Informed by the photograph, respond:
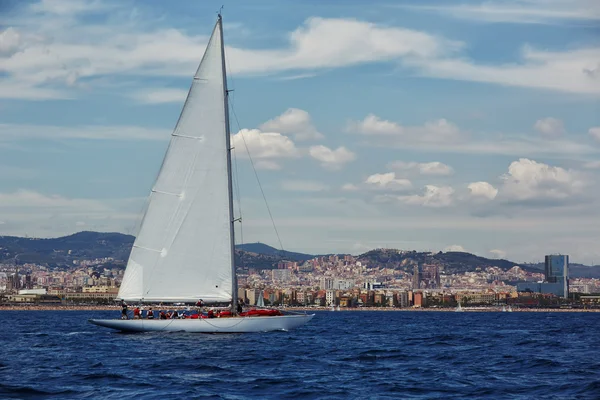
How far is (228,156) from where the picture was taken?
58.4 meters

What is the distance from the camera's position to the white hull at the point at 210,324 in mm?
56688

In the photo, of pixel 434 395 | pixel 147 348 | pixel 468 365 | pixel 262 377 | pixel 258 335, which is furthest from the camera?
pixel 258 335

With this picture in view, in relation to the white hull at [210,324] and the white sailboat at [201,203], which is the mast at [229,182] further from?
the white hull at [210,324]

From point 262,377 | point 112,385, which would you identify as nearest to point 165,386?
point 112,385

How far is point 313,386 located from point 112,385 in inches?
278

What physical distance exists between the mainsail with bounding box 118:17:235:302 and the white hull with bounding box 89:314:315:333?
1.83 m

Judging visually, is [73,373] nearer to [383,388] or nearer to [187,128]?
[383,388]

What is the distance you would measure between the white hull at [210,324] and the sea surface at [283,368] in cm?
62

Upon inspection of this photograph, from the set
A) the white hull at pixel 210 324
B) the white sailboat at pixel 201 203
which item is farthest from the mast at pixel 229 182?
the white hull at pixel 210 324

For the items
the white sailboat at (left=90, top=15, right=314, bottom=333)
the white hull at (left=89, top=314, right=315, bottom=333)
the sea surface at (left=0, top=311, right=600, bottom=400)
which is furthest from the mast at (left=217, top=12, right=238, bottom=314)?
the sea surface at (left=0, top=311, right=600, bottom=400)

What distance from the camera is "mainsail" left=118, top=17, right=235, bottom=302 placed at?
58219 millimetres

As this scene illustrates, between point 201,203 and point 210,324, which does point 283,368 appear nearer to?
point 210,324

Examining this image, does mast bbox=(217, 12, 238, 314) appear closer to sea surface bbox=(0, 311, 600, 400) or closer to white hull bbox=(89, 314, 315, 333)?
white hull bbox=(89, 314, 315, 333)

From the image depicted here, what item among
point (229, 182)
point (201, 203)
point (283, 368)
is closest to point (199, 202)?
point (201, 203)
